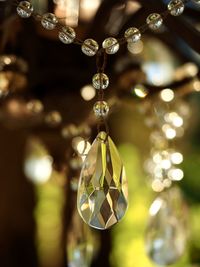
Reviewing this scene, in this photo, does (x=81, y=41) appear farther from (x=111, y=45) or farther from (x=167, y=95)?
(x=167, y=95)

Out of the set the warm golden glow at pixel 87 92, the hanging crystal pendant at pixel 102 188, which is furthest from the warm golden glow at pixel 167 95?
the hanging crystal pendant at pixel 102 188

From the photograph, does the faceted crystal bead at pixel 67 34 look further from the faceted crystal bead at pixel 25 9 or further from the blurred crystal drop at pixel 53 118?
the blurred crystal drop at pixel 53 118

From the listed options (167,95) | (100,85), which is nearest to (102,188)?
(100,85)

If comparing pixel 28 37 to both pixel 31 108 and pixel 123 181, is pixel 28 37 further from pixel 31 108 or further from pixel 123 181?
pixel 123 181

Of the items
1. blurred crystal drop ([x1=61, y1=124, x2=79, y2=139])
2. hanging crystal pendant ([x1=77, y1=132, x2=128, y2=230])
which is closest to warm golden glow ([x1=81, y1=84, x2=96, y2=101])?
blurred crystal drop ([x1=61, y1=124, x2=79, y2=139])

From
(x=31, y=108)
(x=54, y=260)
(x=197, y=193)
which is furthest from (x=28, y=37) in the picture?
(x=197, y=193)

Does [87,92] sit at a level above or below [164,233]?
above

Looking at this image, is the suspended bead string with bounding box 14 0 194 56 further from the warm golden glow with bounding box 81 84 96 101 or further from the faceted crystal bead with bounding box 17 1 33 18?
the warm golden glow with bounding box 81 84 96 101
